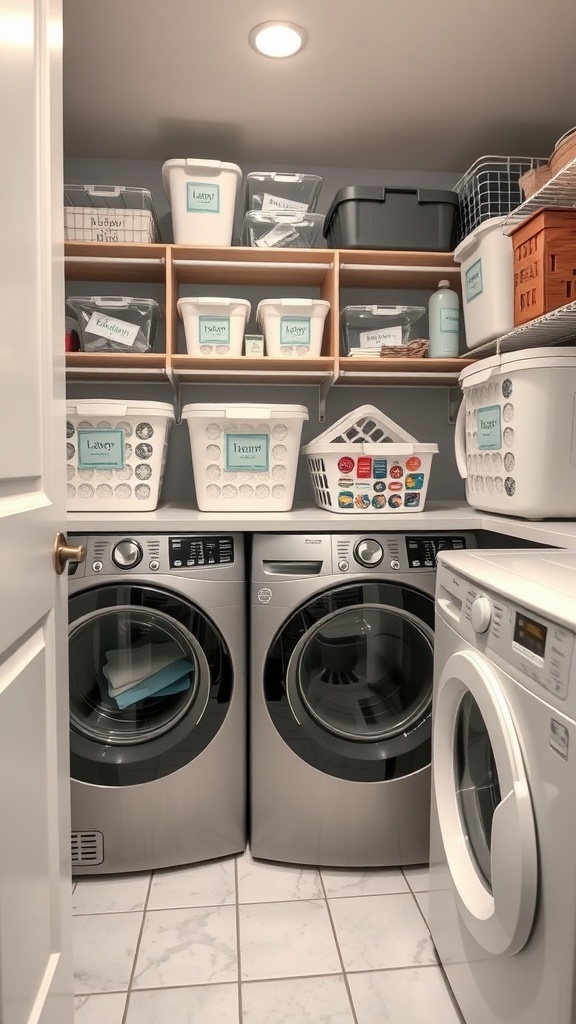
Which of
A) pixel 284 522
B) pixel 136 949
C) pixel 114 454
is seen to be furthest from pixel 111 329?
pixel 136 949

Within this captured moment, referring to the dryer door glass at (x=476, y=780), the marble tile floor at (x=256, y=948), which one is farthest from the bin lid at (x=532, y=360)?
the marble tile floor at (x=256, y=948)

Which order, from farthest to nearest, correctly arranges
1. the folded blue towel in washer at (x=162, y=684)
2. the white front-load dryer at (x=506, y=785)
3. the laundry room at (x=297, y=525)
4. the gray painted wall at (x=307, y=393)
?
the gray painted wall at (x=307, y=393) < the folded blue towel in washer at (x=162, y=684) < the laundry room at (x=297, y=525) < the white front-load dryer at (x=506, y=785)

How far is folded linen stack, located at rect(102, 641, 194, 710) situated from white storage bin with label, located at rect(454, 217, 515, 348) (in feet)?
4.36

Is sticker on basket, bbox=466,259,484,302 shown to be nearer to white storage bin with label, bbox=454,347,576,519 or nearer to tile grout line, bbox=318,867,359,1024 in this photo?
white storage bin with label, bbox=454,347,576,519

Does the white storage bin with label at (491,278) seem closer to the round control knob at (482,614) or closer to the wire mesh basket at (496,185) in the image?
the wire mesh basket at (496,185)

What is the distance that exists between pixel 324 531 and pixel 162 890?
3.55 ft

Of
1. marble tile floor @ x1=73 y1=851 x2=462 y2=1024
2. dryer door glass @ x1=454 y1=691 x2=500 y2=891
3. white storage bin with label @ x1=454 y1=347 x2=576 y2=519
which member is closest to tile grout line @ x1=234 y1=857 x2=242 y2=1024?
marble tile floor @ x1=73 y1=851 x2=462 y2=1024

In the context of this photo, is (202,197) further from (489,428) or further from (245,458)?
(489,428)

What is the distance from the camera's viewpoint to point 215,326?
205cm

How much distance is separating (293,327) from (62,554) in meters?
1.30

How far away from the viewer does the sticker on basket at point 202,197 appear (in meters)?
2.02

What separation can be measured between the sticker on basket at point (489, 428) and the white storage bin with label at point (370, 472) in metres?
0.14

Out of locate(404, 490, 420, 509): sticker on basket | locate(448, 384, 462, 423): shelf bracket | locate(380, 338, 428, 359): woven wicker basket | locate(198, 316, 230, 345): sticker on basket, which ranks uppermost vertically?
locate(198, 316, 230, 345): sticker on basket

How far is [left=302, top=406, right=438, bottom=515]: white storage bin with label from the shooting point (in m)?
1.93
